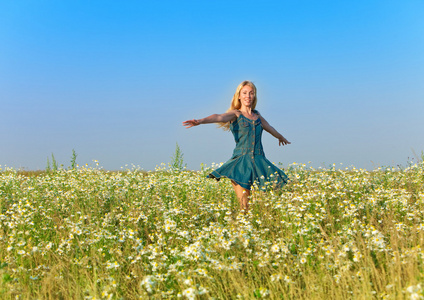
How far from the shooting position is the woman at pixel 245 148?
26.3 feet

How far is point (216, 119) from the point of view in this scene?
829 centimetres

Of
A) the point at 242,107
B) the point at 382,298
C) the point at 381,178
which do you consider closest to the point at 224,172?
the point at 242,107

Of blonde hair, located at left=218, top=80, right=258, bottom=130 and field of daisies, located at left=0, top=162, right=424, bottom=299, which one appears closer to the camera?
field of daisies, located at left=0, top=162, right=424, bottom=299

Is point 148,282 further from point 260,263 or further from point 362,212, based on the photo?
point 362,212

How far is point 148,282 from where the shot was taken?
3857mm

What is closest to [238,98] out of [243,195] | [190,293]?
[243,195]

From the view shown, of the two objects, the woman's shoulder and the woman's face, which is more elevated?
the woman's face

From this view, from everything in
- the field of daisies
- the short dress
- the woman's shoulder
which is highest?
the woman's shoulder

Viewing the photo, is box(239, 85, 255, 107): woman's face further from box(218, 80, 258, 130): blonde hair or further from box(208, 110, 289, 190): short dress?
box(208, 110, 289, 190): short dress

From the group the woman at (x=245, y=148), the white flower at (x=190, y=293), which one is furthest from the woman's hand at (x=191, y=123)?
the white flower at (x=190, y=293)

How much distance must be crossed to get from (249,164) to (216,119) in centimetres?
120

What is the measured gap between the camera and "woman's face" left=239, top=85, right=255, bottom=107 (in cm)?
881

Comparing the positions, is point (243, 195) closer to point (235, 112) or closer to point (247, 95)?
point (235, 112)

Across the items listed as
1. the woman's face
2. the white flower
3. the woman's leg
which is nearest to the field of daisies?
the white flower
